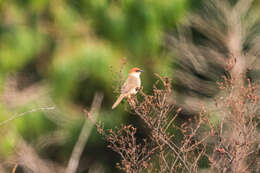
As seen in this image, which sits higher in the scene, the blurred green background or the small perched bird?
the small perched bird

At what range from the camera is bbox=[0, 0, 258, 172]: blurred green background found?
31.6 ft

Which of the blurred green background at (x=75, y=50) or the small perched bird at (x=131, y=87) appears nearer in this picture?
the small perched bird at (x=131, y=87)

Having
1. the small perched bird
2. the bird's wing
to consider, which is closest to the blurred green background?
the small perched bird

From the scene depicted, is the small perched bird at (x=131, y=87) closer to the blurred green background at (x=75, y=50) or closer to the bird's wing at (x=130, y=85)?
the bird's wing at (x=130, y=85)

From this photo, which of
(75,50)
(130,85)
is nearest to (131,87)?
(130,85)

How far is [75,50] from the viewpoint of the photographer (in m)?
9.71

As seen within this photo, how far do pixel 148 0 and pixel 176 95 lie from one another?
1.93 meters

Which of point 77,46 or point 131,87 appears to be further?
point 77,46

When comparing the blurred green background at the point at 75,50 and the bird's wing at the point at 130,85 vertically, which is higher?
the bird's wing at the point at 130,85

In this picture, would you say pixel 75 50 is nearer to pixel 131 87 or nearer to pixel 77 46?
pixel 77 46

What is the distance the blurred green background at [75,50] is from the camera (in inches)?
380

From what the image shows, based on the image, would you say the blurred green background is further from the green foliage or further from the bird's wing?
the bird's wing

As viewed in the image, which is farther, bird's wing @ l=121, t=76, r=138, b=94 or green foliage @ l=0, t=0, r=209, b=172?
green foliage @ l=0, t=0, r=209, b=172

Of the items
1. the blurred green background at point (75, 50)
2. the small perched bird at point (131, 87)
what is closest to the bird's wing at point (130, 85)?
the small perched bird at point (131, 87)
